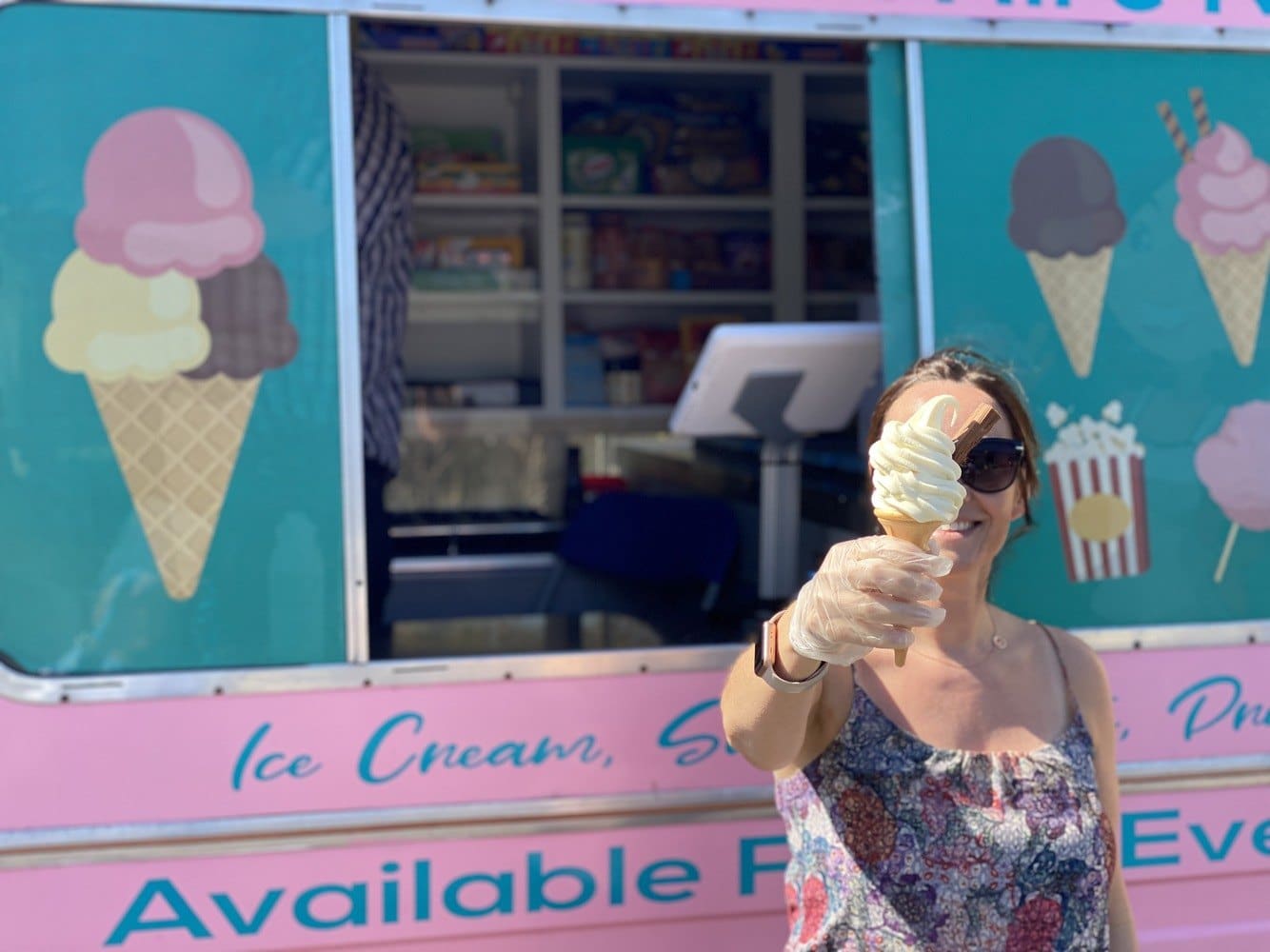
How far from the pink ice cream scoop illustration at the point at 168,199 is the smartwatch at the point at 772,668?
1196 mm

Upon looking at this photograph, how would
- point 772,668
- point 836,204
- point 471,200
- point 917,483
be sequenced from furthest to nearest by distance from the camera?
point 836,204 → point 471,200 → point 772,668 → point 917,483

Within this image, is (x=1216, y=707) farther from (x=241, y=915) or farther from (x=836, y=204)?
(x=836, y=204)

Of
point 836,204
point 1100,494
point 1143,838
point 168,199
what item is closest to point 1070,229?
point 1100,494

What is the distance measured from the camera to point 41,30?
6.60ft

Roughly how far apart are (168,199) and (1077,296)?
66.4 inches

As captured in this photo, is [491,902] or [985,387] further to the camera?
[491,902]

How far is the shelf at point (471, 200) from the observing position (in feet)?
17.9

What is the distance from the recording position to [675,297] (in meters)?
5.73

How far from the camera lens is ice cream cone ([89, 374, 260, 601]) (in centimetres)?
205

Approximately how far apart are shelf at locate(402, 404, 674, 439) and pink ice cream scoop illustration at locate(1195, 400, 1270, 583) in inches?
130

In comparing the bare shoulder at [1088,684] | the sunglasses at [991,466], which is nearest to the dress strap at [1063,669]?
the bare shoulder at [1088,684]

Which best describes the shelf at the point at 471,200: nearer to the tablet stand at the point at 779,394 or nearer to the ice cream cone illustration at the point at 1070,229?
the tablet stand at the point at 779,394

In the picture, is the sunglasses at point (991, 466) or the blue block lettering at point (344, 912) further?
the blue block lettering at point (344, 912)

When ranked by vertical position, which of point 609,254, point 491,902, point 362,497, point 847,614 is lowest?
point 491,902
